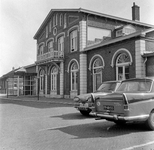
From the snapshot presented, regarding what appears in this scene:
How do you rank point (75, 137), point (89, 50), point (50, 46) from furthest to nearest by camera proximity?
1. point (50, 46)
2. point (89, 50)
3. point (75, 137)

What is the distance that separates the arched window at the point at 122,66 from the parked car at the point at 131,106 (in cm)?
878

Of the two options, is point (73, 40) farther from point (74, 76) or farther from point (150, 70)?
point (150, 70)

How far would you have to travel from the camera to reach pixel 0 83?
181 feet

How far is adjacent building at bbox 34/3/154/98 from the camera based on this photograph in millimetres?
15227

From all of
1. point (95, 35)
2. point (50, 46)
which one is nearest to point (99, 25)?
point (95, 35)

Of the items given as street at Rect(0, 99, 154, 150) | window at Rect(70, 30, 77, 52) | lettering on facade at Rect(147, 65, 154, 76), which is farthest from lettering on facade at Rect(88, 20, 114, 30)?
street at Rect(0, 99, 154, 150)

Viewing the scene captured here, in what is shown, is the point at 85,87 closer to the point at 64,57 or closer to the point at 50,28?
the point at 64,57

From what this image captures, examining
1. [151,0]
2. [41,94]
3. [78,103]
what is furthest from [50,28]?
[151,0]

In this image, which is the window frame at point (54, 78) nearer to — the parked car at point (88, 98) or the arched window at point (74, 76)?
the arched window at point (74, 76)

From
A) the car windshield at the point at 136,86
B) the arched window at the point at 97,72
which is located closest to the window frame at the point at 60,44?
the arched window at the point at 97,72

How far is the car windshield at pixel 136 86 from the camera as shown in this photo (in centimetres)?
740

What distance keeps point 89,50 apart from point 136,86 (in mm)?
13314

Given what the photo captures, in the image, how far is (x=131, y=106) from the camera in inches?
255

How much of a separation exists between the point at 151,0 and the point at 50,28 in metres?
23.5
